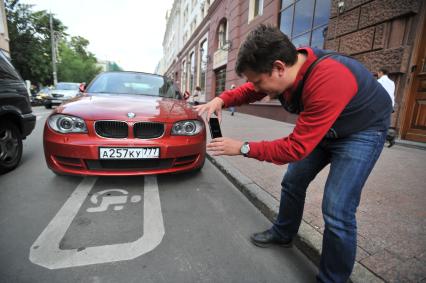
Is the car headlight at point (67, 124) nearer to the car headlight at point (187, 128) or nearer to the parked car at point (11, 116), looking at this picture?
the car headlight at point (187, 128)

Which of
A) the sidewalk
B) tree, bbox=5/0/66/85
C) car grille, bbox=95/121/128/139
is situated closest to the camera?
the sidewalk

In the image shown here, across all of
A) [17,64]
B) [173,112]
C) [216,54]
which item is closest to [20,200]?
[173,112]

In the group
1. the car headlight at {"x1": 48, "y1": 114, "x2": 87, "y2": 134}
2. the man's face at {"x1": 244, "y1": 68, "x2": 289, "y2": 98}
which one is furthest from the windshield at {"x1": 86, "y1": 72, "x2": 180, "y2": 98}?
the man's face at {"x1": 244, "y1": 68, "x2": 289, "y2": 98}

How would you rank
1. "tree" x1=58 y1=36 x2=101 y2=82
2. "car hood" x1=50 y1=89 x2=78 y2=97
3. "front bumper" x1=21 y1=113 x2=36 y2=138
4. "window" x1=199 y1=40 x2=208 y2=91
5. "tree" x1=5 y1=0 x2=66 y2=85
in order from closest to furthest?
"front bumper" x1=21 y1=113 x2=36 y2=138
"car hood" x1=50 y1=89 x2=78 y2=97
"window" x1=199 y1=40 x2=208 y2=91
"tree" x1=5 y1=0 x2=66 y2=85
"tree" x1=58 y1=36 x2=101 y2=82

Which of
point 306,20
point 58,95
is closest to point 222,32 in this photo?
point 306,20

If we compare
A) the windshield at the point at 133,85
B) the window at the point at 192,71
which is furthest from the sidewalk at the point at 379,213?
the window at the point at 192,71

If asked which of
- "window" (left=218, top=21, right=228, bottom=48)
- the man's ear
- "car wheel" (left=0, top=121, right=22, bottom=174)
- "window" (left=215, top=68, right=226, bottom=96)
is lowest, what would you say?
"car wheel" (left=0, top=121, right=22, bottom=174)

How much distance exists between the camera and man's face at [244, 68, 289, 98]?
4.14 feet

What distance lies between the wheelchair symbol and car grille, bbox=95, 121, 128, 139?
0.62 m

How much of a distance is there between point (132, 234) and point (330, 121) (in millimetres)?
1679

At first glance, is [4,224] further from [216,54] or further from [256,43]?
[216,54]

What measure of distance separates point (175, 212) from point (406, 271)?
70.1 inches

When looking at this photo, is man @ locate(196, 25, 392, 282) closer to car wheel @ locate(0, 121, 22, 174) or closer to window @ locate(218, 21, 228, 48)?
car wheel @ locate(0, 121, 22, 174)

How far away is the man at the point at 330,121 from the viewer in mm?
1149
